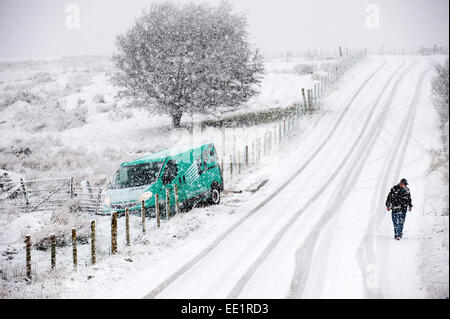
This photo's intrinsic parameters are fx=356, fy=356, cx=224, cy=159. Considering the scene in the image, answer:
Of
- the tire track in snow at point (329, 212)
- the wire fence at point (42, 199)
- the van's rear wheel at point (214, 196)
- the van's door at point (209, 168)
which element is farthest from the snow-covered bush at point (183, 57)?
the van's rear wheel at point (214, 196)

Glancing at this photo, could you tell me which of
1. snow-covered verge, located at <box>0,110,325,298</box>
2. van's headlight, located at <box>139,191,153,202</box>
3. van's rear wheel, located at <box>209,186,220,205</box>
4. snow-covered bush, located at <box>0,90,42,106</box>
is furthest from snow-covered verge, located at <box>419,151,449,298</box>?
snow-covered bush, located at <box>0,90,42,106</box>

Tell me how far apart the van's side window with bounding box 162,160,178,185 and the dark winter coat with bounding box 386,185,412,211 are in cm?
692

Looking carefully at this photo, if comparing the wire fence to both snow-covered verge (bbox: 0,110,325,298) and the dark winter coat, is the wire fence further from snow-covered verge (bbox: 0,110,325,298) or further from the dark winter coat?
the dark winter coat

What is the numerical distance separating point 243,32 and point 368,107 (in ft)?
38.4

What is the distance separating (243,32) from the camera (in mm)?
27844

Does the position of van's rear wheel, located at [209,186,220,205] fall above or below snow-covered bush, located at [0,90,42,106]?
below

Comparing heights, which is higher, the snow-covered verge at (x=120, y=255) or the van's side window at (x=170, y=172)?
the van's side window at (x=170, y=172)

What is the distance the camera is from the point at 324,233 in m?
10.1

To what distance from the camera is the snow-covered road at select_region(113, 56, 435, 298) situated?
278 inches

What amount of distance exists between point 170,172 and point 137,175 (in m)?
1.18

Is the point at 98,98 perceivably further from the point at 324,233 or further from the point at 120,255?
the point at 324,233

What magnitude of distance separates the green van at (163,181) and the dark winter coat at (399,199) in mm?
6793

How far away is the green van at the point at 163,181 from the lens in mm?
11852

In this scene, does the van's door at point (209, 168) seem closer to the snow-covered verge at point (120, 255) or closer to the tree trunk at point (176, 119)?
the snow-covered verge at point (120, 255)
